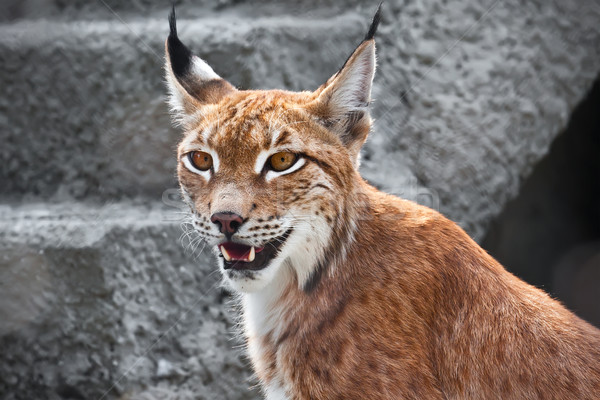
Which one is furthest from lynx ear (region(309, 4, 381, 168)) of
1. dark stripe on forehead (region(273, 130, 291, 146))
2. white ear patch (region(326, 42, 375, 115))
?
dark stripe on forehead (region(273, 130, 291, 146))

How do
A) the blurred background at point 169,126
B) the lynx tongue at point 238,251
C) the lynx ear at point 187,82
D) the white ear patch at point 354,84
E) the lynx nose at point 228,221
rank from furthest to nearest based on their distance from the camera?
the blurred background at point 169,126, the lynx ear at point 187,82, the white ear patch at point 354,84, the lynx tongue at point 238,251, the lynx nose at point 228,221

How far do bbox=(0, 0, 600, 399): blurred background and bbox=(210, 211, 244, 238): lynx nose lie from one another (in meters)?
1.71

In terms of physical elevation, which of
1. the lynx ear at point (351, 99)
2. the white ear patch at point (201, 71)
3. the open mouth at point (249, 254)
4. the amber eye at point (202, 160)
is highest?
the lynx ear at point (351, 99)

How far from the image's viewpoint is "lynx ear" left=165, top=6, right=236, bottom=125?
132 inches

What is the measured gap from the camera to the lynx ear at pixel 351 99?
299 cm

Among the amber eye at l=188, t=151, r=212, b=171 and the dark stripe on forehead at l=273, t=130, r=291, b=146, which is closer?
the dark stripe on forehead at l=273, t=130, r=291, b=146

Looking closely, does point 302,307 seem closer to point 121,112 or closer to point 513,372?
point 513,372

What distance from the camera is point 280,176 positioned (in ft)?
9.53

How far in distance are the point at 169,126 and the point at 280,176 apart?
6.95 feet

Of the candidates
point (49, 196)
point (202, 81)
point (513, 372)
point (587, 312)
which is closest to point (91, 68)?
point (49, 196)

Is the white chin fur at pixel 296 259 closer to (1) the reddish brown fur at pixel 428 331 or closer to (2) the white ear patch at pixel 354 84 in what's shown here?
(1) the reddish brown fur at pixel 428 331

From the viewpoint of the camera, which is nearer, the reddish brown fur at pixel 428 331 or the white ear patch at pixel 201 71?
the reddish brown fur at pixel 428 331

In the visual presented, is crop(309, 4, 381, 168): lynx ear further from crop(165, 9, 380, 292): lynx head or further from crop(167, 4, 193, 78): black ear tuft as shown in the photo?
crop(167, 4, 193, 78): black ear tuft

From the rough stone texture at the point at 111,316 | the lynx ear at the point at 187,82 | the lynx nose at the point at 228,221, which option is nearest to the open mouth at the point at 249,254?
the lynx nose at the point at 228,221
